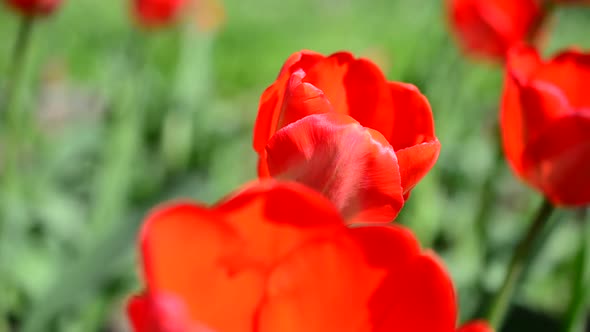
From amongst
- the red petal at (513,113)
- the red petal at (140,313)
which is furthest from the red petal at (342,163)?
the red petal at (513,113)

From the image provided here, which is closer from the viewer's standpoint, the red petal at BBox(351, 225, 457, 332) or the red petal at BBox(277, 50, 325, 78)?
the red petal at BBox(351, 225, 457, 332)

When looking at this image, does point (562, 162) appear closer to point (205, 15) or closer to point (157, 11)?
point (157, 11)

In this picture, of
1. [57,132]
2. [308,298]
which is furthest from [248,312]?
[57,132]

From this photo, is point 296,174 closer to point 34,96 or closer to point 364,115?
point 364,115

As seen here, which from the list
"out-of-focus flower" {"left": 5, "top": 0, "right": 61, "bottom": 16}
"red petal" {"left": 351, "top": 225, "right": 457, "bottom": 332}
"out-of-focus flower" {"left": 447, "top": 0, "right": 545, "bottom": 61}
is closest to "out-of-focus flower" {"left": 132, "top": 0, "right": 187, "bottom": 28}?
"out-of-focus flower" {"left": 5, "top": 0, "right": 61, "bottom": 16}

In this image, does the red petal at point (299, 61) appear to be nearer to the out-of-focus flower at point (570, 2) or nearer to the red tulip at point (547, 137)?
the red tulip at point (547, 137)

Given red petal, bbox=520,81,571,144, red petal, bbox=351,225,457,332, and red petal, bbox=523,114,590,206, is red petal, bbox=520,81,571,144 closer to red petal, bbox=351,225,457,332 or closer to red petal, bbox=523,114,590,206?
red petal, bbox=523,114,590,206
